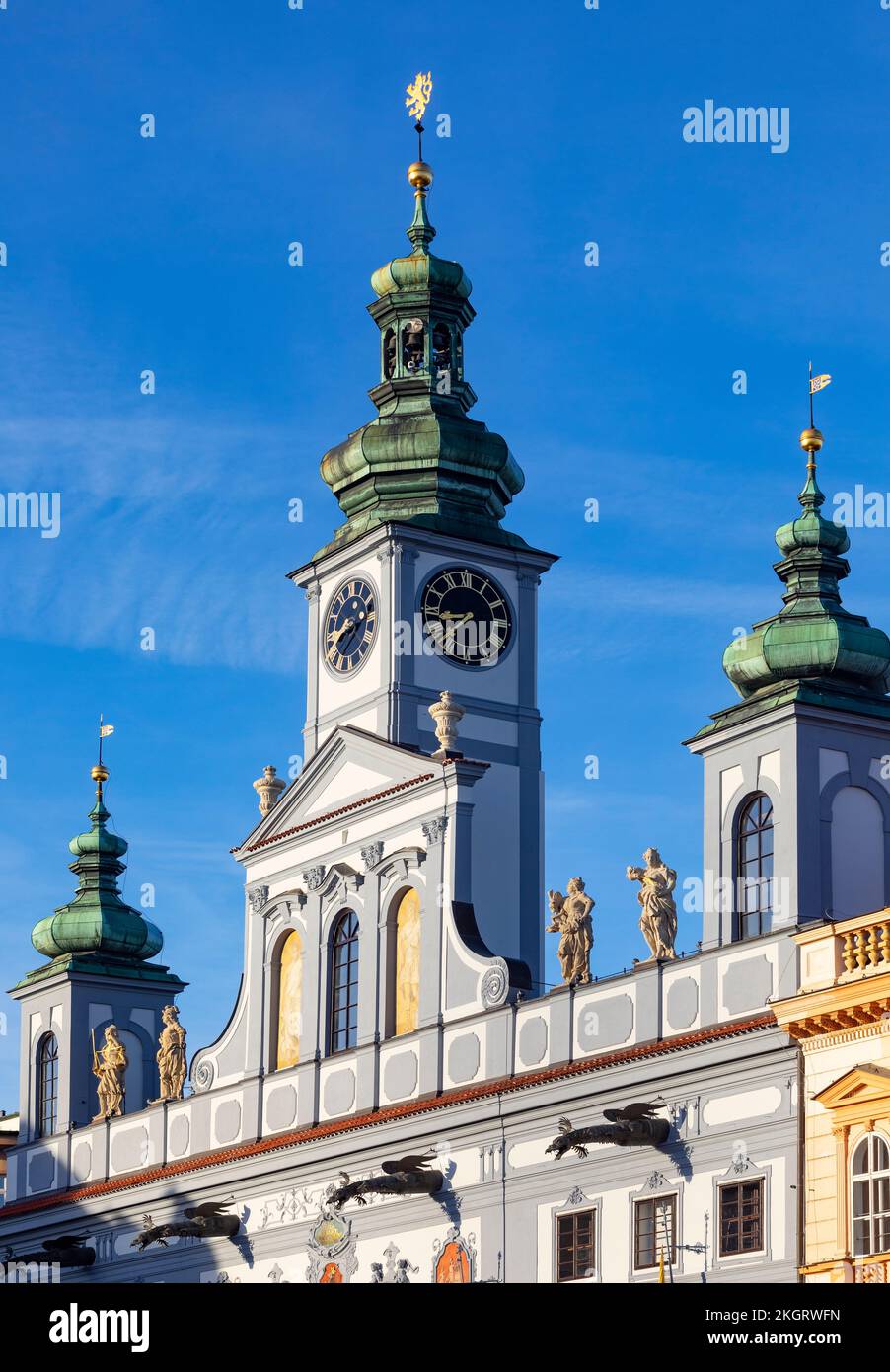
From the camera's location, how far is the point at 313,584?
55219mm

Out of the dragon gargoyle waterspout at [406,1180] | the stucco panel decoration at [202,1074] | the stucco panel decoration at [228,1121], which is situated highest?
the stucco panel decoration at [202,1074]

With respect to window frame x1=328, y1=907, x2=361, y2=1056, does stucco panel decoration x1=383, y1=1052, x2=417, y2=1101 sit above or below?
below

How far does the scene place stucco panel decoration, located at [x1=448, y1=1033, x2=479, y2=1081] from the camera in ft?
153

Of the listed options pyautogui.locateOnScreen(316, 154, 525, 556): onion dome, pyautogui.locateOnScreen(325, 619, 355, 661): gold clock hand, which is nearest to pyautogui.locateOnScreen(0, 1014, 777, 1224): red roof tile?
pyautogui.locateOnScreen(325, 619, 355, 661): gold clock hand

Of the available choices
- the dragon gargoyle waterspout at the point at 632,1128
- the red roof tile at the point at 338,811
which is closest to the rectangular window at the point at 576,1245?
the dragon gargoyle waterspout at the point at 632,1128

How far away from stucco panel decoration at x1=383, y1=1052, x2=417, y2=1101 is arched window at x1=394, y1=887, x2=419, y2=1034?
20.5 inches

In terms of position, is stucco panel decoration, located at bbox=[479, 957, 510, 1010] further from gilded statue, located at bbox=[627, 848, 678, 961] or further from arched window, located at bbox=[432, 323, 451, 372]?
arched window, located at bbox=[432, 323, 451, 372]

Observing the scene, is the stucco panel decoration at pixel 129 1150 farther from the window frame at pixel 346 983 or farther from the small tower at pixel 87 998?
the window frame at pixel 346 983

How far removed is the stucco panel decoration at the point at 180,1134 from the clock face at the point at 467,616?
9679mm

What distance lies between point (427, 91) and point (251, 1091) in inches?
757

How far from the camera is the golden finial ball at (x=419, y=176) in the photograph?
57719 millimetres
